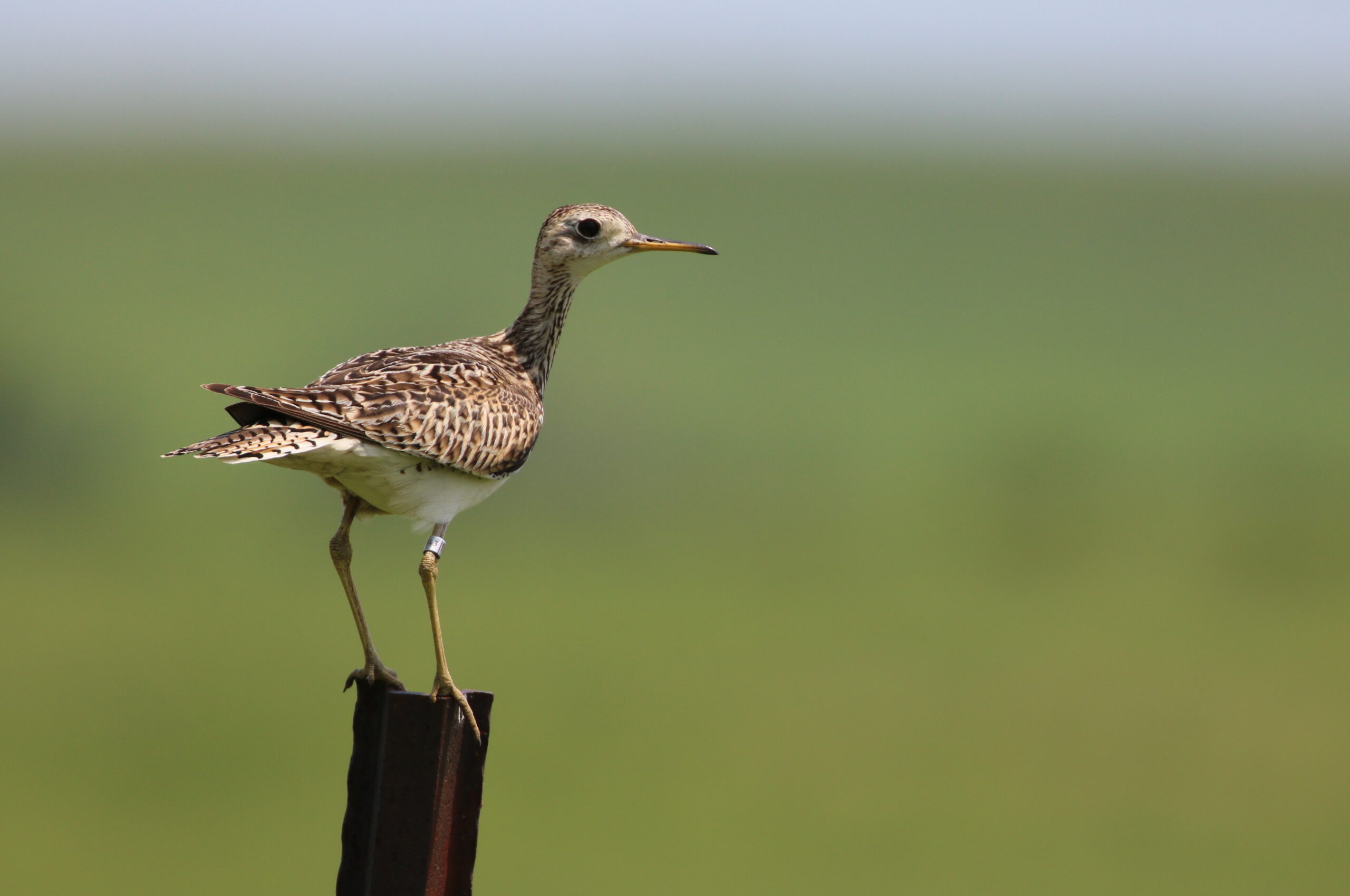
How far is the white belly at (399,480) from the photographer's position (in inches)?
354

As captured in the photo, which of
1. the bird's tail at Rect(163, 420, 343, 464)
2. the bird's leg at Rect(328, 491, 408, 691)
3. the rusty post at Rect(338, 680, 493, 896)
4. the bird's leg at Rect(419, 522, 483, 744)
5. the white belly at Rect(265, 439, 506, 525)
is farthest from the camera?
the bird's leg at Rect(328, 491, 408, 691)

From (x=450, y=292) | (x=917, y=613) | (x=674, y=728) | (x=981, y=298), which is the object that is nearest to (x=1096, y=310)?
(x=981, y=298)

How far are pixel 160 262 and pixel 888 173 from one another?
90643 mm

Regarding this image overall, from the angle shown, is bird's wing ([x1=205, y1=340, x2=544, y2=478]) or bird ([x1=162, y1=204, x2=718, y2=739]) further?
bird's wing ([x1=205, y1=340, x2=544, y2=478])

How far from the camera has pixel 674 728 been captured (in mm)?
98750

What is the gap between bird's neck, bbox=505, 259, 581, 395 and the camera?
37.6 feet

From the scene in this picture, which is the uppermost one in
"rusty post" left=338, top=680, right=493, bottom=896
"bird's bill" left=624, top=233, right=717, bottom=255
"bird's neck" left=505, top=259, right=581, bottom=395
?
"bird's bill" left=624, top=233, right=717, bottom=255

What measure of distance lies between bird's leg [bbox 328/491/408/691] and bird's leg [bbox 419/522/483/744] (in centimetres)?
51

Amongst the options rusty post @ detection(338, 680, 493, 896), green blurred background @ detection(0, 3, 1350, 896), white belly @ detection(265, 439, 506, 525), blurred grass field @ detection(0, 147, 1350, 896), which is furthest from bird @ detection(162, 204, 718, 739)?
blurred grass field @ detection(0, 147, 1350, 896)

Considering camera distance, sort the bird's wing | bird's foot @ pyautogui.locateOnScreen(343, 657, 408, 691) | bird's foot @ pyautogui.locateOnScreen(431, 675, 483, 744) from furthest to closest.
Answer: bird's foot @ pyautogui.locateOnScreen(343, 657, 408, 691) < the bird's wing < bird's foot @ pyautogui.locateOnScreen(431, 675, 483, 744)

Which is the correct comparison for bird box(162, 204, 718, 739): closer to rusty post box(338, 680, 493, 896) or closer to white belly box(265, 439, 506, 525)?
white belly box(265, 439, 506, 525)

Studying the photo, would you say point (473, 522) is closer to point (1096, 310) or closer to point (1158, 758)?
point (1158, 758)

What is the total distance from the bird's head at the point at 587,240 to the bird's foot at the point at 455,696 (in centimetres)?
373

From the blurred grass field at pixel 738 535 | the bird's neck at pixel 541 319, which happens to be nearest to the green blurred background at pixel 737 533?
the blurred grass field at pixel 738 535
